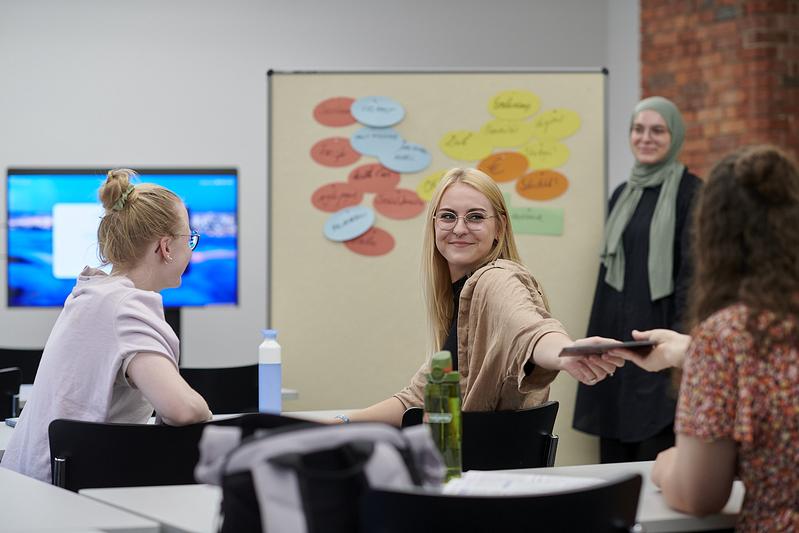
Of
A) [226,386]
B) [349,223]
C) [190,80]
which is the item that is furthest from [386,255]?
[190,80]

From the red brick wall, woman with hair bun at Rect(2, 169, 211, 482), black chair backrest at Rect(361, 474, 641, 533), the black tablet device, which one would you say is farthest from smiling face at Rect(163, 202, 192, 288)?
the red brick wall

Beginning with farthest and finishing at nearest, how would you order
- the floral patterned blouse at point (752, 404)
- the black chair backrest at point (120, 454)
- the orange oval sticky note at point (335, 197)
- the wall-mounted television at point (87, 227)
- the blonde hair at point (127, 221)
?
the wall-mounted television at point (87, 227) < the orange oval sticky note at point (335, 197) < the blonde hair at point (127, 221) < the black chair backrest at point (120, 454) < the floral patterned blouse at point (752, 404)

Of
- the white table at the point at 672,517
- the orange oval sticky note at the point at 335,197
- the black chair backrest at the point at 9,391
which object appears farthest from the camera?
the orange oval sticky note at the point at 335,197

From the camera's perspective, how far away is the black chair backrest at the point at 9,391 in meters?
3.06

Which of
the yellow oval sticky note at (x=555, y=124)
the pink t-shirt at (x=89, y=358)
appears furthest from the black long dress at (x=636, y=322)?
the pink t-shirt at (x=89, y=358)

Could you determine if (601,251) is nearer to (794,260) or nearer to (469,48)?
(469,48)

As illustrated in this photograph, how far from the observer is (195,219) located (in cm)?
506

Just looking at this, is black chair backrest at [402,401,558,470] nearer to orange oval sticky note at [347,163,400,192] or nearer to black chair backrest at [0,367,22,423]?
black chair backrest at [0,367,22,423]

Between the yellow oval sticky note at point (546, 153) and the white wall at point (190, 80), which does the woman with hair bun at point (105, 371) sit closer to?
the yellow oval sticky note at point (546, 153)

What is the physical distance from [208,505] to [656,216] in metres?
2.86

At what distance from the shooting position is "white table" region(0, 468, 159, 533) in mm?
1539

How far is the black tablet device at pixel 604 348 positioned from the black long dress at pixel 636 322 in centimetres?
230

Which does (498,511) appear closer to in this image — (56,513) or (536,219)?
(56,513)

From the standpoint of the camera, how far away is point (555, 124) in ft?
14.1
